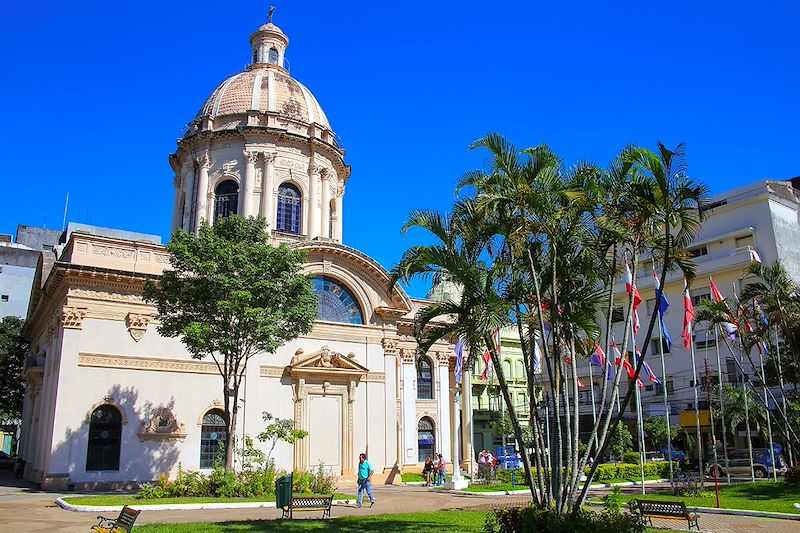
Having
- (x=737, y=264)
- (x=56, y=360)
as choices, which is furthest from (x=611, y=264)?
(x=737, y=264)

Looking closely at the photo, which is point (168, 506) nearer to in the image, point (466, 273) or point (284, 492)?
point (284, 492)

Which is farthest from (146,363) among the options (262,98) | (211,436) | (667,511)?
(667,511)

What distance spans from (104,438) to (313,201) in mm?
17156

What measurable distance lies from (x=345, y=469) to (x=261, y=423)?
480cm

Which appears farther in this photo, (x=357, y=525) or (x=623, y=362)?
(x=357, y=525)

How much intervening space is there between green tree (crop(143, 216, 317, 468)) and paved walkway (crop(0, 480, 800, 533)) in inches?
239

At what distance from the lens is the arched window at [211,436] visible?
30672 millimetres

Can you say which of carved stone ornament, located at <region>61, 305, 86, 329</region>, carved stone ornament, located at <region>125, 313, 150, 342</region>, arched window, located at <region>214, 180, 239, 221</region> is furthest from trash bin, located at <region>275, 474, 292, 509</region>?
arched window, located at <region>214, 180, 239, 221</region>

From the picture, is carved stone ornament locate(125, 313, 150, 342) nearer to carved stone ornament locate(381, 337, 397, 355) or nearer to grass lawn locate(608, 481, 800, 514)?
carved stone ornament locate(381, 337, 397, 355)

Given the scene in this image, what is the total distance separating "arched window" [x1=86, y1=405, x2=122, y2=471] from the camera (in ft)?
93.6

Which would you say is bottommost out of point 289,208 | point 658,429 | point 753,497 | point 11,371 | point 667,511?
point 753,497

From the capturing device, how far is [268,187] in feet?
127

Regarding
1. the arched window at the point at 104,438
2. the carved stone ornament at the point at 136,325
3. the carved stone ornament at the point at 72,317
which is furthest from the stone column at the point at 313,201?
the arched window at the point at 104,438

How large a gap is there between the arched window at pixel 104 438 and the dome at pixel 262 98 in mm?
17931
